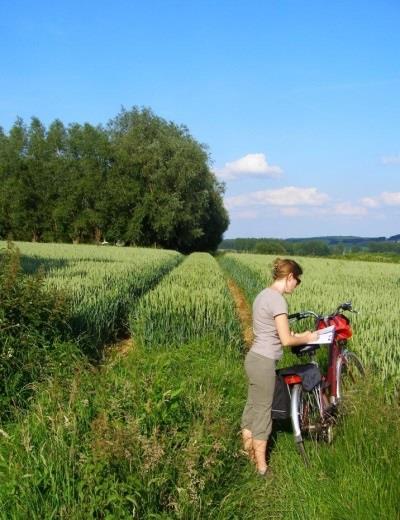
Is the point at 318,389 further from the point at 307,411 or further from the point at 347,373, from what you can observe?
the point at 347,373

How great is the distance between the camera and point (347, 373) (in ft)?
16.0

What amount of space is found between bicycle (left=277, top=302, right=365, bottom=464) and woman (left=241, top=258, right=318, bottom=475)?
0.70 feet

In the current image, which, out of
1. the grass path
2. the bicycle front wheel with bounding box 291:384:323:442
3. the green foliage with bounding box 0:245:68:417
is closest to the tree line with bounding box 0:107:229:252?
the grass path

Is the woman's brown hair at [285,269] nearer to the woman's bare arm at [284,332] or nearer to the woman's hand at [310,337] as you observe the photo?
the woman's bare arm at [284,332]

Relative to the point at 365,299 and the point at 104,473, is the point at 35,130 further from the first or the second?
the point at 104,473

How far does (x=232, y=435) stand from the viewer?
4.44 m

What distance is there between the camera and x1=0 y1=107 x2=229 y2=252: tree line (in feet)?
166

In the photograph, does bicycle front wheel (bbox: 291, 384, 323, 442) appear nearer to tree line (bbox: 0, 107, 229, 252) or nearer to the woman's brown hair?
the woman's brown hair

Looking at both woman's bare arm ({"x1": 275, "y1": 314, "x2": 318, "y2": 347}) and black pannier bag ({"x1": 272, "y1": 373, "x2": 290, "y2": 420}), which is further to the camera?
black pannier bag ({"x1": 272, "y1": 373, "x2": 290, "y2": 420})

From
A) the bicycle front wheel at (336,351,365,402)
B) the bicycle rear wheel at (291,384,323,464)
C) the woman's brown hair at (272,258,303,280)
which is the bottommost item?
the bicycle rear wheel at (291,384,323,464)

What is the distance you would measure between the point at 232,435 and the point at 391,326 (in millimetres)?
3671

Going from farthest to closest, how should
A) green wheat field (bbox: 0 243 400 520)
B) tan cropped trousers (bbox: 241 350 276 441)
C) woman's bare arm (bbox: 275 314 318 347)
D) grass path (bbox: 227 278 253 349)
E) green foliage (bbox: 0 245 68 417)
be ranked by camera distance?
grass path (bbox: 227 278 253 349), green foliage (bbox: 0 245 68 417), tan cropped trousers (bbox: 241 350 276 441), woman's bare arm (bbox: 275 314 318 347), green wheat field (bbox: 0 243 400 520)

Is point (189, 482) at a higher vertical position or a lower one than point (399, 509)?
higher

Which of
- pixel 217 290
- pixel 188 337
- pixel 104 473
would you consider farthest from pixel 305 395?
pixel 217 290
